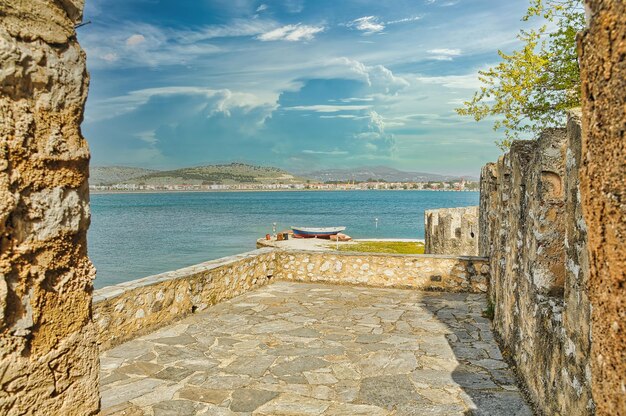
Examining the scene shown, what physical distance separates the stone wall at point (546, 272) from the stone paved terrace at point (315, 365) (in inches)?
19.2

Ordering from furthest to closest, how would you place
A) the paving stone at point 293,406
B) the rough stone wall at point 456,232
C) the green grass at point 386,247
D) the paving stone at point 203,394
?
the green grass at point 386,247 → the rough stone wall at point 456,232 → the paving stone at point 203,394 → the paving stone at point 293,406

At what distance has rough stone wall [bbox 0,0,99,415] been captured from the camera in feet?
6.81

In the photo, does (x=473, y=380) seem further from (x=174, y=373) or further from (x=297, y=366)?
(x=174, y=373)

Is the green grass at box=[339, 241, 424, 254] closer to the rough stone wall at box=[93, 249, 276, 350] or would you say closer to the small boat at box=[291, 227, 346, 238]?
the small boat at box=[291, 227, 346, 238]

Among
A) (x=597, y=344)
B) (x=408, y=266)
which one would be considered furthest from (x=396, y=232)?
(x=597, y=344)

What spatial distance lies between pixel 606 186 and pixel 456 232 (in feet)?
63.4

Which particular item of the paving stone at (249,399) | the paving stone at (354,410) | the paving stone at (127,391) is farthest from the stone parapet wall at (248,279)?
the paving stone at (354,410)

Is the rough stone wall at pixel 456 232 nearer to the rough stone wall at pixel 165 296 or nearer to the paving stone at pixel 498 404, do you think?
the rough stone wall at pixel 165 296

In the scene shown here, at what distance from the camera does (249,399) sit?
4.68m

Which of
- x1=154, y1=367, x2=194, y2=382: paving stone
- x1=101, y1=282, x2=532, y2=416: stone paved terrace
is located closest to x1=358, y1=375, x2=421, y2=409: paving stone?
x1=101, y1=282, x2=532, y2=416: stone paved terrace

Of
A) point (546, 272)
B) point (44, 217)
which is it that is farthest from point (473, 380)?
point (44, 217)

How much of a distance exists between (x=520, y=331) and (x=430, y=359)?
3.67 ft

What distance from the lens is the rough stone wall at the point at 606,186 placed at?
1607 mm

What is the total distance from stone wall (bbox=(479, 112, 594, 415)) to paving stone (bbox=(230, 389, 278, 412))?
8.18ft
